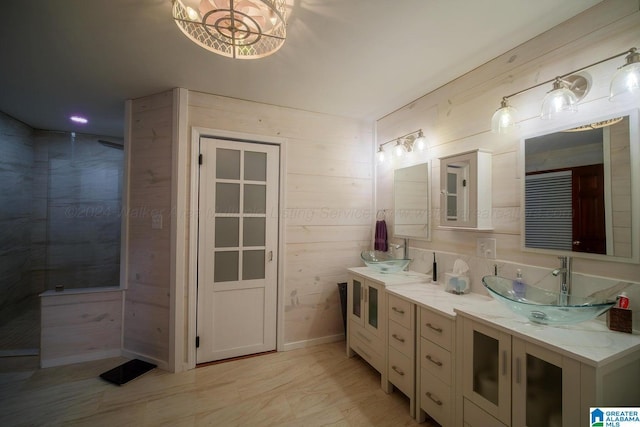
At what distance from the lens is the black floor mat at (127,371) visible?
2.05 metres

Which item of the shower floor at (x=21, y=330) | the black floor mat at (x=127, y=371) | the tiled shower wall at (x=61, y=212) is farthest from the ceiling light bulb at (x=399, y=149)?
the shower floor at (x=21, y=330)

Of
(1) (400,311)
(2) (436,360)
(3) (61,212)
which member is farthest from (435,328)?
(3) (61,212)

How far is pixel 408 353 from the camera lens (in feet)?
5.74

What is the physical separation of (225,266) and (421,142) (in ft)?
6.90

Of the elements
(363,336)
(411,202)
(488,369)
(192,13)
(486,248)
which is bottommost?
(363,336)

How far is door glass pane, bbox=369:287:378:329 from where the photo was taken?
6.92ft

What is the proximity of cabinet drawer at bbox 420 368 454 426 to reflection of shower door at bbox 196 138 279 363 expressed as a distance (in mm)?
1447

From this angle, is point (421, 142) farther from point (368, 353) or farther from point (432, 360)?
point (368, 353)

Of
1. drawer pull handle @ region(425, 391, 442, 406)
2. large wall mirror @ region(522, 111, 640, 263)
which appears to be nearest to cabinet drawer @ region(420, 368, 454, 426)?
drawer pull handle @ region(425, 391, 442, 406)

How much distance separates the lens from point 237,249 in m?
2.43

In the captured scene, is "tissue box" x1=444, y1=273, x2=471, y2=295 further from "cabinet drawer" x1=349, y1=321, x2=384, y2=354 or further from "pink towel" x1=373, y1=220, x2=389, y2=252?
"pink towel" x1=373, y1=220, x2=389, y2=252

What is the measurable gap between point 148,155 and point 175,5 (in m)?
1.59

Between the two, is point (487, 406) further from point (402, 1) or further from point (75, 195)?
point (75, 195)

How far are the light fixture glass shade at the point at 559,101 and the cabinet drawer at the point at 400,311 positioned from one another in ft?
4.52
